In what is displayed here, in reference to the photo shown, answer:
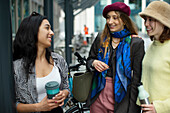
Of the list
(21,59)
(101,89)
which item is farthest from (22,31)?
(101,89)

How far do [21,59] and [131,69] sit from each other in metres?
0.99

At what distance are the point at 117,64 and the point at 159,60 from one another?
0.44m

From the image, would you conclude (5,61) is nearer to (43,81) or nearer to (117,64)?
(43,81)

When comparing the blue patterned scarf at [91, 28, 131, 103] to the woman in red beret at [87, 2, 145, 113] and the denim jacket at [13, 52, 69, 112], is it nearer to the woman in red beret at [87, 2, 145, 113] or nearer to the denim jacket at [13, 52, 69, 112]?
the woman in red beret at [87, 2, 145, 113]

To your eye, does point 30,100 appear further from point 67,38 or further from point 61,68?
point 67,38

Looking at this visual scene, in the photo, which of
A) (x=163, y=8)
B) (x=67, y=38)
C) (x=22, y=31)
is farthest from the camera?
(x=67, y=38)

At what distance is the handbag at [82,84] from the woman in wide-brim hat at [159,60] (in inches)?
27.9

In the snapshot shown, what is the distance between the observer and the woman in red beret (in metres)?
1.70

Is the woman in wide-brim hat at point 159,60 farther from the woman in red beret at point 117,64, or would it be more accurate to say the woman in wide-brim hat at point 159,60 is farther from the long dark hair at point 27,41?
the long dark hair at point 27,41

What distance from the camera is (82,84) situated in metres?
2.05

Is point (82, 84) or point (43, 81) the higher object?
point (43, 81)

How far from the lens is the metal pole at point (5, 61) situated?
1120 mm

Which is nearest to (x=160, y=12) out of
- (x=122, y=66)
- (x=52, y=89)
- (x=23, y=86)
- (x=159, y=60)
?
(x=159, y=60)

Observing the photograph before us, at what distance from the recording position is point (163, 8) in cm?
141
